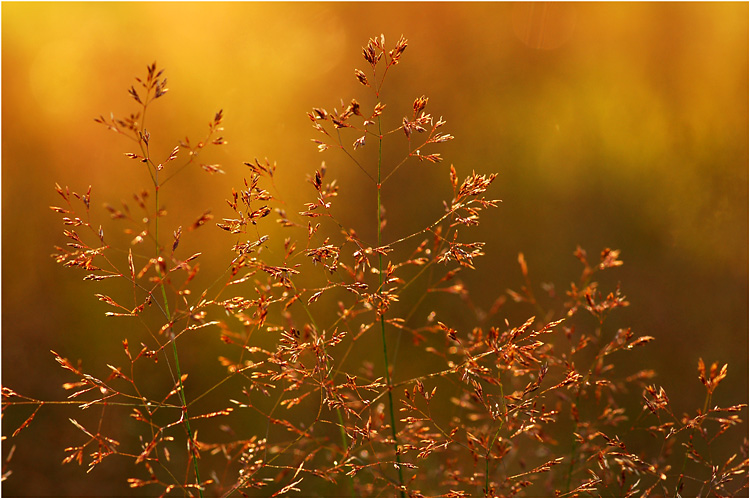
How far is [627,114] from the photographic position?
2234mm

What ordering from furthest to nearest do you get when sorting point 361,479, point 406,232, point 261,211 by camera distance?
point 406,232
point 361,479
point 261,211

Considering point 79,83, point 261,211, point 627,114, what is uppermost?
point 79,83

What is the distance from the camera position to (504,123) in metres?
2.23

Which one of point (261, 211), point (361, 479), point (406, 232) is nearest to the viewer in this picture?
point (261, 211)

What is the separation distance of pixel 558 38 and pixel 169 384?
2.15 meters

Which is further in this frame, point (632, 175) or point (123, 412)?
point (632, 175)

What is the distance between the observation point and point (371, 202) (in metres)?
2.19

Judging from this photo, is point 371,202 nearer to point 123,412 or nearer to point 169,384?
point 169,384

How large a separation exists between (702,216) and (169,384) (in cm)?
233

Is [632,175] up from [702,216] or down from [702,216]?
up

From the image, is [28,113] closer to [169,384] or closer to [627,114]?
[169,384]

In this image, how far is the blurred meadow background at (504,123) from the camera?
2.14 m

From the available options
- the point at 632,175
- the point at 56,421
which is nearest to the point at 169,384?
the point at 56,421

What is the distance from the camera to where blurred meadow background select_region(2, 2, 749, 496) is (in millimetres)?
2137
